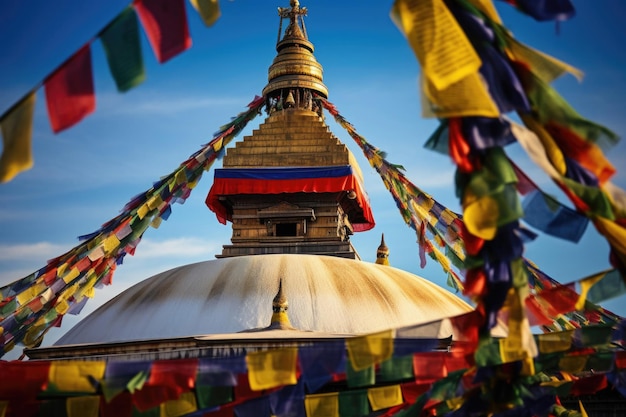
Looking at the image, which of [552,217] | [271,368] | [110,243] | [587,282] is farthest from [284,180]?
[552,217]

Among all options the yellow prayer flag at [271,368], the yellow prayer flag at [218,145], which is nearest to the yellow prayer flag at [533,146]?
the yellow prayer flag at [271,368]

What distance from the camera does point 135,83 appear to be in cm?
361

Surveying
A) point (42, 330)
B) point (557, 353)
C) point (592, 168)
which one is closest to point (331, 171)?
point (42, 330)

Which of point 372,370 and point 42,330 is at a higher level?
point 42,330

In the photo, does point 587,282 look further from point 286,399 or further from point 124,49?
point 124,49

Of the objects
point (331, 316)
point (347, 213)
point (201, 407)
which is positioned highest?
point (347, 213)

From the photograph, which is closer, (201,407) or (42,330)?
(201,407)

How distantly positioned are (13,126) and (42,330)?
804 centimetres

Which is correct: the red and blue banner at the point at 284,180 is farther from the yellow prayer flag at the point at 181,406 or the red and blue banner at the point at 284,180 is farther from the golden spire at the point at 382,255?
the yellow prayer flag at the point at 181,406

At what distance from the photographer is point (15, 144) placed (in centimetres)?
344

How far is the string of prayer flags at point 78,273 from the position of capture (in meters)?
10.2

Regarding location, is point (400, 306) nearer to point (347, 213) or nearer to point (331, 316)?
point (331, 316)

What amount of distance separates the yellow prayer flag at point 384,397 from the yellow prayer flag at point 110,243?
22.1 feet

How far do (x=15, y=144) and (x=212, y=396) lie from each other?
215 cm
